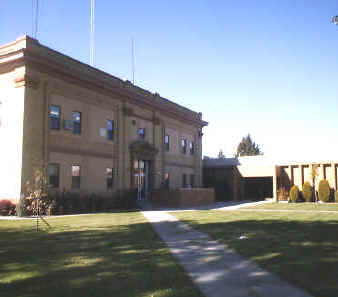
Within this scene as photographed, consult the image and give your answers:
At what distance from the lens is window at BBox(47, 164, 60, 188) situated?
70.5ft

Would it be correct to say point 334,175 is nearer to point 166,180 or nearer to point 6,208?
point 166,180

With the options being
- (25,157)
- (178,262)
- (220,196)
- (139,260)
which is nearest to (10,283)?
(139,260)

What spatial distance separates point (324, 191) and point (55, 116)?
2203 cm

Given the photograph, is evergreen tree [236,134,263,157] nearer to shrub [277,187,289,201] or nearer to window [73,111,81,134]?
shrub [277,187,289,201]

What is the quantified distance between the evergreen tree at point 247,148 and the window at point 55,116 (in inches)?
2781

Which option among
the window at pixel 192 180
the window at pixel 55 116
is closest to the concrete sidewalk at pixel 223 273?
the window at pixel 55 116

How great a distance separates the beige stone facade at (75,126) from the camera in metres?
20.1

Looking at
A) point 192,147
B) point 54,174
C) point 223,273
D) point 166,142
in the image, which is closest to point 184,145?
point 192,147

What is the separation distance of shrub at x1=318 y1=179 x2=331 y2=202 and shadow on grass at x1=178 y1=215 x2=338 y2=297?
1809 centimetres

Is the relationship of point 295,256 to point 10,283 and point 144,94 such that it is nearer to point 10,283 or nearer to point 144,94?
point 10,283

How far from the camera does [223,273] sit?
6492 millimetres

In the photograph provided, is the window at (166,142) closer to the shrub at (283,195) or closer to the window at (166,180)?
the window at (166,180)

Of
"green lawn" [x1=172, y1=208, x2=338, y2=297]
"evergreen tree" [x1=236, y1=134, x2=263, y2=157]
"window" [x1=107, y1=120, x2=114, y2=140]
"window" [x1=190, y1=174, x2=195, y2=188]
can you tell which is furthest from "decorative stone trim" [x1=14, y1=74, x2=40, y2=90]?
"evergreen tree" [x1=236, y1=134, x2=263, y2=157]

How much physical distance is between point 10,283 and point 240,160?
34429mm
